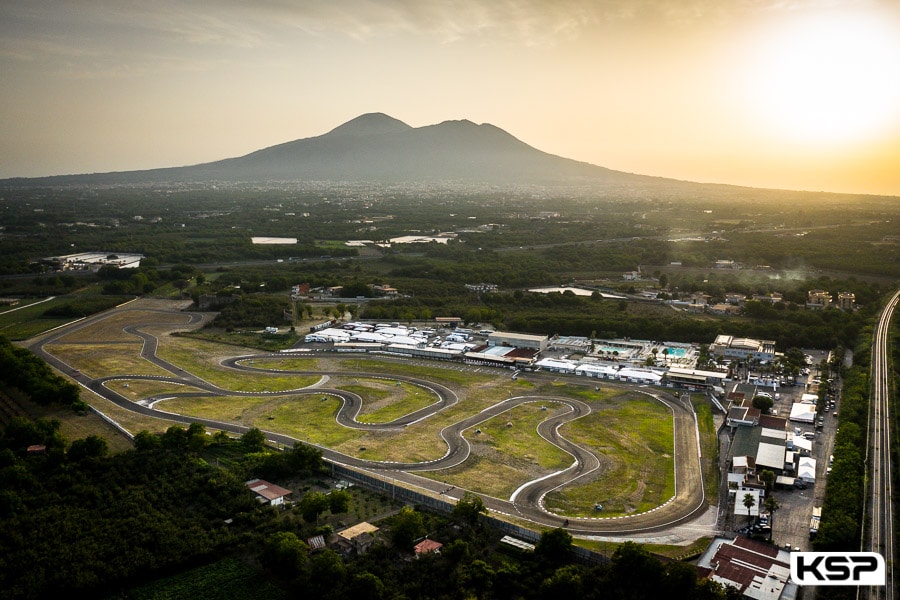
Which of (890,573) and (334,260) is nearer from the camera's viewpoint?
(890,573)

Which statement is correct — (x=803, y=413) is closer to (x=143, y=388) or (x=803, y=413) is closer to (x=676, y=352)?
(x=676, y=352)

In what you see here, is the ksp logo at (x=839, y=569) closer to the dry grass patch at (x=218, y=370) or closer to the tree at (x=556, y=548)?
the tree at (x=556, y=548)

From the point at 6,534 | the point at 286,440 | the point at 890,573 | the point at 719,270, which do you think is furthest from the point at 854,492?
the point at 719,270

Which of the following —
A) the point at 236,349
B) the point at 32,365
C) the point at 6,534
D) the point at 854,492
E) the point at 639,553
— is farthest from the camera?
the point at 236,349

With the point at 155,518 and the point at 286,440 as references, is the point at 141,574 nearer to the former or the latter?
the point at 155,518

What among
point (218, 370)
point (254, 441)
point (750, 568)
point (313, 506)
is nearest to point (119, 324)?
point (218, 370)

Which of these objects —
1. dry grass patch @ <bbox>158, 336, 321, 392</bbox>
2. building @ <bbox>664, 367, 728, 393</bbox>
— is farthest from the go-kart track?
building @ <bbox>664, 367, 728, 393</bbox>
